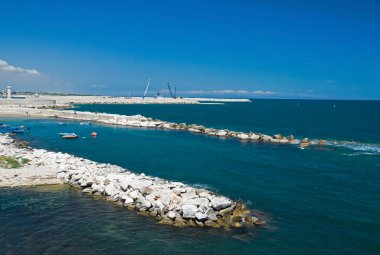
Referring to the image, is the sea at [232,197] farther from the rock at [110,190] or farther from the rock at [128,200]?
the rock at [110,190]

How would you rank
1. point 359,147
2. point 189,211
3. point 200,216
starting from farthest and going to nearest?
1. point 359,147
2. point 189,211
3. point 200,216

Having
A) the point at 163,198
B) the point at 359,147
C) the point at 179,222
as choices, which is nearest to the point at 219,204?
the point at 179,222

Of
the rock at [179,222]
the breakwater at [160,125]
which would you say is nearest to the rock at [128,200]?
the rock at [179,222]

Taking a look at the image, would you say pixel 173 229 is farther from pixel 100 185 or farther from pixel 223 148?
pixel 223 148

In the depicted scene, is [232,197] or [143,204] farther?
[232,197]

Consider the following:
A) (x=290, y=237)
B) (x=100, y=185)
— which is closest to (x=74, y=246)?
(x=100, y=185)

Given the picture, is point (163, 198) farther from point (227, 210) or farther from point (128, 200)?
point (227, 210)

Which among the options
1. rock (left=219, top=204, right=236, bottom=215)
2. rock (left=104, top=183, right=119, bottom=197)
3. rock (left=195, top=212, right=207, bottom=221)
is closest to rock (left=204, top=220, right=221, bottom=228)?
rock (left=195, top=212, right=207, bottom=221)
